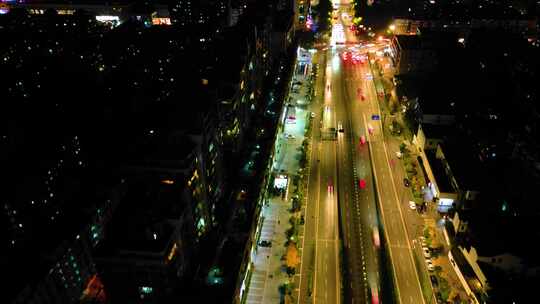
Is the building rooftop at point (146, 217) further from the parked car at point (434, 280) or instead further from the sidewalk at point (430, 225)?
the sidewalk at point (430, 225)

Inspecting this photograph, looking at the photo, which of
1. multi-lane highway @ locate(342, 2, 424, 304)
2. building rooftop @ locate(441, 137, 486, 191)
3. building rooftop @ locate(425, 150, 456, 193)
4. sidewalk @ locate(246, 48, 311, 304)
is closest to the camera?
sidewalk @ locate(246, 48, 311, 304)

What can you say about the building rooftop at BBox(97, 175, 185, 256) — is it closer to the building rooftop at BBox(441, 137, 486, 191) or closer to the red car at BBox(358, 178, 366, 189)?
the red car at BBox(358, 178, 366, 189)

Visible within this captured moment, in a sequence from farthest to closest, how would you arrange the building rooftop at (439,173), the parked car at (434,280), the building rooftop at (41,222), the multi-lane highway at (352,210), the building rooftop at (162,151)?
1. the building rooftop at (439,173)
2. the parked car at (434,280)
3. the multi-lane highway at (352,210)
4. the building rooftop at (162,151)
5. the building rooftop at (41,222)

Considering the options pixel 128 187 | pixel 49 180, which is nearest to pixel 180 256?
pixel 128 187

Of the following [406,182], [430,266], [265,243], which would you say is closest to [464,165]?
[406,182]

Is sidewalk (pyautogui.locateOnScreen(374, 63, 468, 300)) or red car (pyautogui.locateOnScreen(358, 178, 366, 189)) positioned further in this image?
red car (pyautogui.locateOnScreen(358, 178, 366, 189))

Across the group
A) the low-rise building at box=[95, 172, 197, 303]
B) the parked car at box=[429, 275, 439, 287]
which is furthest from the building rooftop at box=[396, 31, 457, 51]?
the low-rise building at box=[95, 172, 197, 303]

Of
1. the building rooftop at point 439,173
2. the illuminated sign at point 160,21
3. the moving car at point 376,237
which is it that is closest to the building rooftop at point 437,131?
the building rooftop at point 439,173

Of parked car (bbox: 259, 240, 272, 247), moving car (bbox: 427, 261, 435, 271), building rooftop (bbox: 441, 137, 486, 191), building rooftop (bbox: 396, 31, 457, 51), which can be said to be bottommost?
moving car (bbox: 427, 261, 435, 271)
